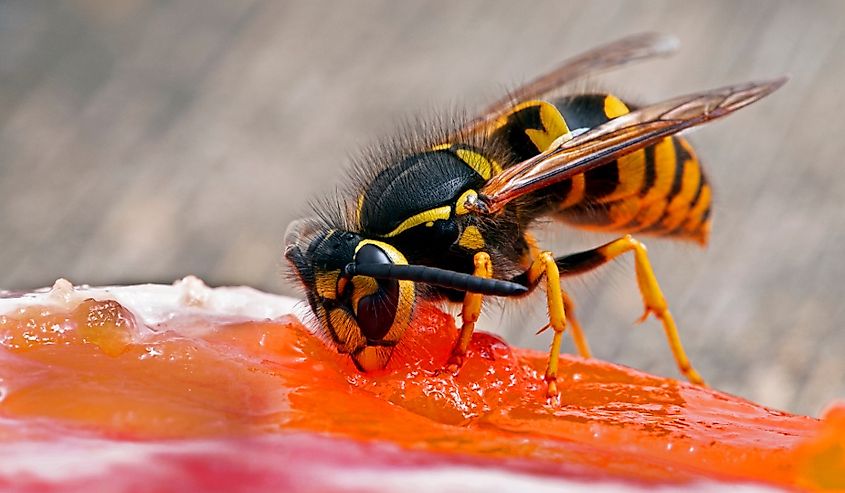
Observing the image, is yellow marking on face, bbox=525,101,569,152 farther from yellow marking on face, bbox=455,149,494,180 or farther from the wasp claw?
the wasp claw

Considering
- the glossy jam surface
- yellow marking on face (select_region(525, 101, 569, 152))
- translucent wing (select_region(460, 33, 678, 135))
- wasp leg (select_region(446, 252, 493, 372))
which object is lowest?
the glossy jam surface

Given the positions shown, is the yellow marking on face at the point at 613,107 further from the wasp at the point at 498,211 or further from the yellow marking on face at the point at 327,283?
the yellow marking on face at the point at 327,283

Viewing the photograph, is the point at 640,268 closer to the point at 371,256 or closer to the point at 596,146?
the point at 596,146

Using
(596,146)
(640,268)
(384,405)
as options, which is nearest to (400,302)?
(384,405)

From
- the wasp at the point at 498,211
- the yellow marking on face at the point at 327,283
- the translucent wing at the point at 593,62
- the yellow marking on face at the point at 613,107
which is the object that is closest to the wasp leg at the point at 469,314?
the wasp at the point at 498,211

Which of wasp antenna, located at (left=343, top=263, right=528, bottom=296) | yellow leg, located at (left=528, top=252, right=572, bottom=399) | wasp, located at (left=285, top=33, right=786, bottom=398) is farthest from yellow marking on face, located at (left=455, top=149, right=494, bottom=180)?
wasp antenna, located at (left=343, top=263, right=528, bottom=296)

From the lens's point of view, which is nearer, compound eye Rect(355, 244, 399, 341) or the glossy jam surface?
the glossy jam surface

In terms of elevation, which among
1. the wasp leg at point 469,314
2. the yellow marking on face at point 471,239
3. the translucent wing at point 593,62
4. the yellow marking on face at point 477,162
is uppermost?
the translucent wing at point 593,62
